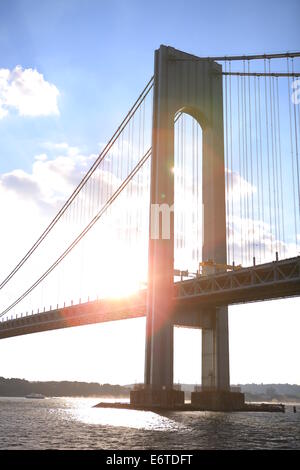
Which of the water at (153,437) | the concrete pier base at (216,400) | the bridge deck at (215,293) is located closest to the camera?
the water at (153,437)

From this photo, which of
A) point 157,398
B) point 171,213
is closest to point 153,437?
point 157,398

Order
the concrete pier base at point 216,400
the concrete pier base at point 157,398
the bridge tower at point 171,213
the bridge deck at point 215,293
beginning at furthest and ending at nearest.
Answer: the concrete pier base at point 216,400 → the bridge tower at point 171,213 → the concrete pier base at point 157,398 → the bridge deck at point 215,293

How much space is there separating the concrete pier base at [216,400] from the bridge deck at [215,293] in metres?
7.49

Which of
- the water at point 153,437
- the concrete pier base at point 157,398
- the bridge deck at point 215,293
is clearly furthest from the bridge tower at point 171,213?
the water at point 153,437

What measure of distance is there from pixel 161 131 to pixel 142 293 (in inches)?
618

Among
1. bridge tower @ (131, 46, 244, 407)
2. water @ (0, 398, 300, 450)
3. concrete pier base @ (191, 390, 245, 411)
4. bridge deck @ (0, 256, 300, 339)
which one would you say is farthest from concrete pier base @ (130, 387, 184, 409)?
water @ (0, 398, 300, 450)

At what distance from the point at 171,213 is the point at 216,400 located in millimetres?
16603

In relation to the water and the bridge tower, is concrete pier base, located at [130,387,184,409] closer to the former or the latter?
the bridge tower

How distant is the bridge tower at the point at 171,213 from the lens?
51.8 m

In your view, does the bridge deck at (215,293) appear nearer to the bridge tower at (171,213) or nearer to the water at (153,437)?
the bridge tower at (171,213)

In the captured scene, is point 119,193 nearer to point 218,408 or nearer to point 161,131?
point 161,131

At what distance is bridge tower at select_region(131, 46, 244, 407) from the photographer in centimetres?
5181

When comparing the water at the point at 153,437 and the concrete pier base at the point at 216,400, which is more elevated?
the concrete pier base at the point at 216,400
